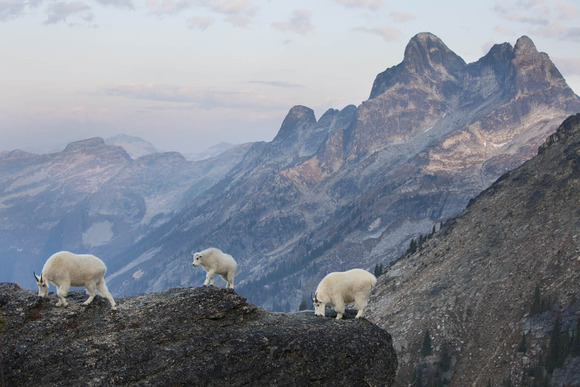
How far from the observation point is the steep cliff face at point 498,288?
415ft

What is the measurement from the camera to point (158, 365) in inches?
976

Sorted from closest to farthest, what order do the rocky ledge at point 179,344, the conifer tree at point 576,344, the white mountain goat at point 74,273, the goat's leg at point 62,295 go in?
the rocky ledge at point 179,344
the goat's leg at point 62,295
the white mountain goat at point 74,273
the conifer tree at point 576,344

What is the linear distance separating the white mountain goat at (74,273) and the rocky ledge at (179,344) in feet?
2.53

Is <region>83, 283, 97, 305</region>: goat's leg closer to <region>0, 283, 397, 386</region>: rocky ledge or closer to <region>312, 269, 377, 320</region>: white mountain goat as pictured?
<region>0, 283, 397, 386</region>: rocky ledge

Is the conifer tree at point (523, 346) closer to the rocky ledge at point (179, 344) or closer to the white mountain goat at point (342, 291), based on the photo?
the white mountain goat at point (342, 291)

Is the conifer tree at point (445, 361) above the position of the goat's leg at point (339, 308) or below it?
below

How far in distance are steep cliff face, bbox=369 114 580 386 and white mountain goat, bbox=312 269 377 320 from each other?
97622 millimetres

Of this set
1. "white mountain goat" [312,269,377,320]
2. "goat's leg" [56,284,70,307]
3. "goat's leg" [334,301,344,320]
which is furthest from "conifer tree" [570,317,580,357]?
"goat's leg" [56,284,70,307]

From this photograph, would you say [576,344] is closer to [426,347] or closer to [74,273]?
[426,347]

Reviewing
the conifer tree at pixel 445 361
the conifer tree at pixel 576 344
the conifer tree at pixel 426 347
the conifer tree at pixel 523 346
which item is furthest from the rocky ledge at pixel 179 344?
the conifer tree at pixel 426 347

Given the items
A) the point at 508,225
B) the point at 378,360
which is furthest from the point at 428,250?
the point at 378,360

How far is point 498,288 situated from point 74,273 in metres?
141

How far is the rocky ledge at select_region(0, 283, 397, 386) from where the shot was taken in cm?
2450

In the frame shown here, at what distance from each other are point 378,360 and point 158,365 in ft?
35.6
